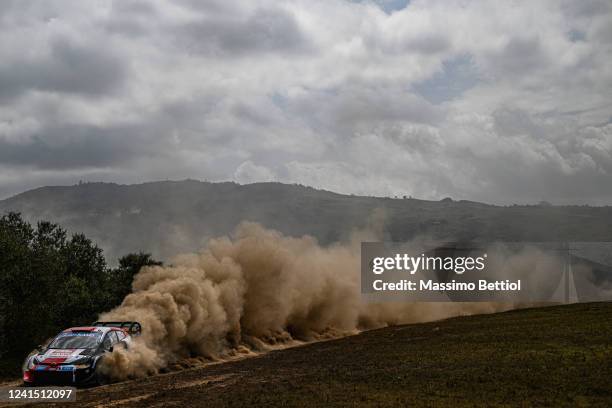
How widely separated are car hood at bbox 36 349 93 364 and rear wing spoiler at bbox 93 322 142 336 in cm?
396

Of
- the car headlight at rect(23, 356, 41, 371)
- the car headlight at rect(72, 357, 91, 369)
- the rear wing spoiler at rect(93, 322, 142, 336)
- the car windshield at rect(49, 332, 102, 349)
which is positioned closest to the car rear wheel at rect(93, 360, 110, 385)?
the car headlight at rect(72, 357, 91, 369)

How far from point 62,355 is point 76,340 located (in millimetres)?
1594

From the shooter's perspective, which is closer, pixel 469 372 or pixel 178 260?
pixel 469 372

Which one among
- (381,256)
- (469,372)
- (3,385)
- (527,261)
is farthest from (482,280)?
(3,385)

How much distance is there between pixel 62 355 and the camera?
27.3 m

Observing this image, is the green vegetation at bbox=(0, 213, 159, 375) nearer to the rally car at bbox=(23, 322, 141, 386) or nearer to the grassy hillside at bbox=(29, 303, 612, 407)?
the rally car at bbox=(23, 322, 141, 386)

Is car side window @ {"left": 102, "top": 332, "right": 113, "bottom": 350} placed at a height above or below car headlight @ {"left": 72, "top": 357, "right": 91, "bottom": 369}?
above

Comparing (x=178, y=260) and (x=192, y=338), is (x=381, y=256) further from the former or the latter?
(x=192, y=338)

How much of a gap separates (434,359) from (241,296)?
20.6 meters

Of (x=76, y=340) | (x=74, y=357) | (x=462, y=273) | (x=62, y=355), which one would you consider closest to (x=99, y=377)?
(x=74, y=357)

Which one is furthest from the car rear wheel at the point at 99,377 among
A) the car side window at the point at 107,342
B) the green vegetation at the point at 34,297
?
the green vegetation at the point at 34,297

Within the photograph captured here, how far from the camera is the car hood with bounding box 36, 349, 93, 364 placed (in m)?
26.9

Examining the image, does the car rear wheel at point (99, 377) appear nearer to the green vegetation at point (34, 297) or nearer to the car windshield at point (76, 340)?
the car windshield at point (76, 340)

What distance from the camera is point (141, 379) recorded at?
30.4 m
